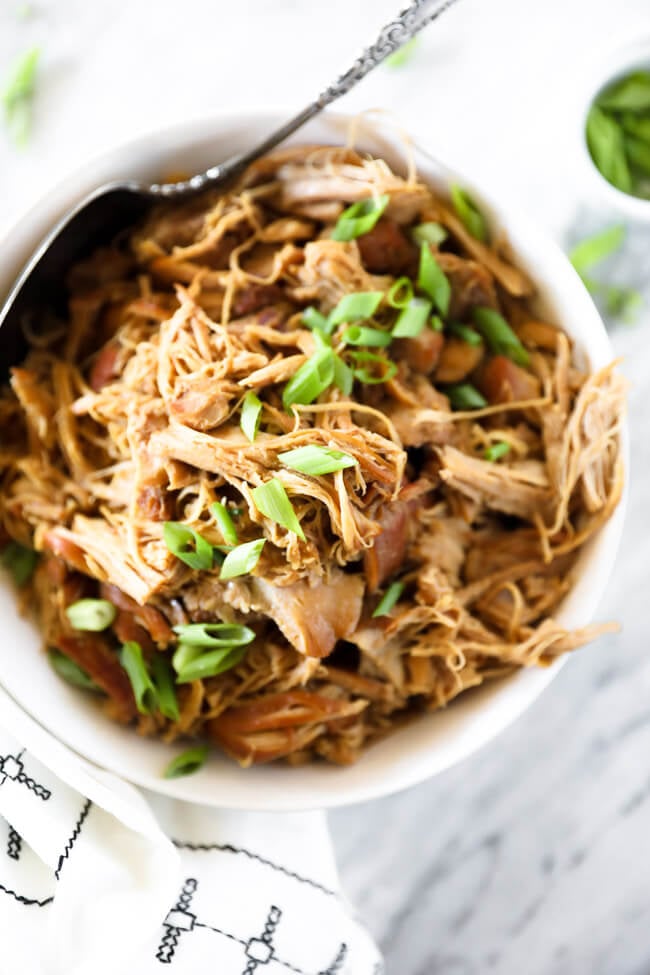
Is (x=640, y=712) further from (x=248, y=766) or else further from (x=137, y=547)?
(x=137, y=547)

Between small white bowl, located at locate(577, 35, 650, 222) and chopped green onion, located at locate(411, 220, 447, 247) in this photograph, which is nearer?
chopped green onion, located at locate(411, 220, 447, 247)

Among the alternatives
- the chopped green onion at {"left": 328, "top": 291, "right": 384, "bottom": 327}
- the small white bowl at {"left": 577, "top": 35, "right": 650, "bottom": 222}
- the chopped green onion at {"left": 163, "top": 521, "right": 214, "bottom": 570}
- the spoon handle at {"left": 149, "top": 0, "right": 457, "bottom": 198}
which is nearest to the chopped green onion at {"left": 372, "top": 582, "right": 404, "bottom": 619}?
the chopped green onion at {"left": 163, "top": 521, "right": 214, "bottom": 570}

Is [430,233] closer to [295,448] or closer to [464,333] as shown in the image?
[464,333]

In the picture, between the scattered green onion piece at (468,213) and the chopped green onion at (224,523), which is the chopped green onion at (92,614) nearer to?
the chopped green onion at (224,523)

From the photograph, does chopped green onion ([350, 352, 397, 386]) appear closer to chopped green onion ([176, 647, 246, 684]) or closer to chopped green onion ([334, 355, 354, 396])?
chopped green onion ([334, 355, 354, 396])

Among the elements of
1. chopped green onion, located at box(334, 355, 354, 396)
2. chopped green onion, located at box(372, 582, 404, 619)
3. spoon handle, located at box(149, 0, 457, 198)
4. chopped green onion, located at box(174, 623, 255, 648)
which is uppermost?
spoon handle, located at box(149, 0, 457, 198)

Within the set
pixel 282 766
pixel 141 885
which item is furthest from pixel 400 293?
pixel 141 885

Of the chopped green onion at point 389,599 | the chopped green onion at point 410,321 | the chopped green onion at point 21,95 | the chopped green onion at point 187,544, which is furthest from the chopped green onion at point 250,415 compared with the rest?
the chopped green onion at point 21,95
